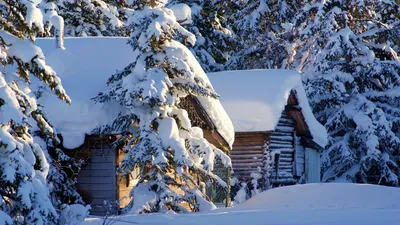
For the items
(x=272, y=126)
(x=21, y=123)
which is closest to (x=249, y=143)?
(x=272, y=126)

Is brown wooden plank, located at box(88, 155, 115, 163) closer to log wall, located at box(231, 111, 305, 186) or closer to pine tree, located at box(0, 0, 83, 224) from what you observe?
pine tree, located at box(0, 0, 83, 224)

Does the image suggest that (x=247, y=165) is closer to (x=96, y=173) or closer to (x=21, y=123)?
(x=96, y=173)

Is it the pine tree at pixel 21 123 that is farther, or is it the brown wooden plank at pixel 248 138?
the brown wooden plank at pixel 248 138

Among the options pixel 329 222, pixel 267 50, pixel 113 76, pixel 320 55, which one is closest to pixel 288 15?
pixel 267 50

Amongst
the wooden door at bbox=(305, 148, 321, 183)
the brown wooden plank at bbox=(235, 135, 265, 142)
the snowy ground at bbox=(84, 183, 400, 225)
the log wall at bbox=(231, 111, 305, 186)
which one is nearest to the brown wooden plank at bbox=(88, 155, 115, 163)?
the snowy ground at bbox=(84, 183, 400, 225)

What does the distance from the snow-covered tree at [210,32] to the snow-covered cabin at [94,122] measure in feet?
63.6

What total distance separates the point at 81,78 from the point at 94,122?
6.65 ft

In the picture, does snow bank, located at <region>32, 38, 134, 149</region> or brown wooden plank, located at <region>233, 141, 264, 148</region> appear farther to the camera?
brown wooden plank, located at <region>233, 141, 264, 148</region>

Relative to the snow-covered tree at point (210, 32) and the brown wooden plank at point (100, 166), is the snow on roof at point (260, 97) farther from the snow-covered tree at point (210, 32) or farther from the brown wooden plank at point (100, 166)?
the brown wooden plank at point (100, 166)

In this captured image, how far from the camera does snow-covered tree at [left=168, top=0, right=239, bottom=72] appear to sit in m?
39.2

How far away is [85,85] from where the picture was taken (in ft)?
61.5

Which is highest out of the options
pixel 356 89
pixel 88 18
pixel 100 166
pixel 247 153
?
pixel 88 18

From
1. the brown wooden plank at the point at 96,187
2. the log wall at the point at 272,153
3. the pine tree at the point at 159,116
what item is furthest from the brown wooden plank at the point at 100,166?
the log wall at the point at 272,153

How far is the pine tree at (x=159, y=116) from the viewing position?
16.0 m
